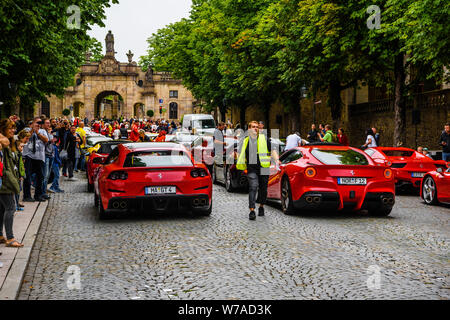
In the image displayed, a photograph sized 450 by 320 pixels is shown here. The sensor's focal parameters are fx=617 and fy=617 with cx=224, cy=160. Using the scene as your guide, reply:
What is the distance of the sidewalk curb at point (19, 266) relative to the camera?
18.8 ft

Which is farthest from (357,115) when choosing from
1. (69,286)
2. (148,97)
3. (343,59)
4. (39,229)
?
(148,97)

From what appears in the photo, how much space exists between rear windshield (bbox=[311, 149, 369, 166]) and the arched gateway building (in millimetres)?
87941

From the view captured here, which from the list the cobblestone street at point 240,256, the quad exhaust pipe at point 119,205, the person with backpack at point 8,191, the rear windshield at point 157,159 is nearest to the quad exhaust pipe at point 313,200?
the cobblestone street at point 240,256

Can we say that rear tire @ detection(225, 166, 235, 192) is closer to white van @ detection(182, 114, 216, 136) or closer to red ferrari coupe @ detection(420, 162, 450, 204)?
red ferrari coupe @ detection(420, 162, 450, 204)

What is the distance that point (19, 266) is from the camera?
681cm

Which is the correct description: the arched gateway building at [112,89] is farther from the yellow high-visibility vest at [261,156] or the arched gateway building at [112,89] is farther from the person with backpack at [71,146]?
the yellow high-visibility vest at [261,156]

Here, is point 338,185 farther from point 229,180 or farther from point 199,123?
point 199,123

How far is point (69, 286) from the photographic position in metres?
6.09

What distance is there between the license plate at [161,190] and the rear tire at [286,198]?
232 cm

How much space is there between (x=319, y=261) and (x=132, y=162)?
4.65 m

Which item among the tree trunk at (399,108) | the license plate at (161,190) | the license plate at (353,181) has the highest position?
the tree trunk at (399,108)

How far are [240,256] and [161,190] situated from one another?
11.1 ft

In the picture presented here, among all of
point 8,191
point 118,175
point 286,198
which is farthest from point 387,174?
point 8,191
